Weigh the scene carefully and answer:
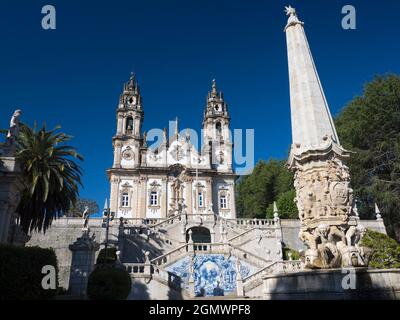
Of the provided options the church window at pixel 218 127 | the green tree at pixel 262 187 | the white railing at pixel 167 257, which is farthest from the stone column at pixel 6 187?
the green tree at pixel 262 187

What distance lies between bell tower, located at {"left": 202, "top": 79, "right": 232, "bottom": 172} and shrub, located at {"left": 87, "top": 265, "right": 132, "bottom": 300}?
99.0 feet

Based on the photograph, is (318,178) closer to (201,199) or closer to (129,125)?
(201,199)

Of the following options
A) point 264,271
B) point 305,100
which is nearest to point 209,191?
point 264,271

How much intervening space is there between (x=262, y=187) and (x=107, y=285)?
3859cm

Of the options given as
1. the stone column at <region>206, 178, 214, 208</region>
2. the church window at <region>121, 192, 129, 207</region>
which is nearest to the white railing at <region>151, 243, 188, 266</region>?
the stone column at <region>206, 178, 214, 208</region>

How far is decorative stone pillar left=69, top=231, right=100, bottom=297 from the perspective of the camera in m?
13.2

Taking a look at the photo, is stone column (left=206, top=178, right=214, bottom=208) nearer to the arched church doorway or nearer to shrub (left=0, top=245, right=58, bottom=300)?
the arched church doorway

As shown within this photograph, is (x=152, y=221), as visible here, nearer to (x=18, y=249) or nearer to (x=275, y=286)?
(x=18, y=249)

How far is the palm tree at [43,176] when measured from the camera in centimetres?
1565

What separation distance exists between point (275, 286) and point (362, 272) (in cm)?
218

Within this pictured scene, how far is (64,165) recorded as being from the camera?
57.1 ft

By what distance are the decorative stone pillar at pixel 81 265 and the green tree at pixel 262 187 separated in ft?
114

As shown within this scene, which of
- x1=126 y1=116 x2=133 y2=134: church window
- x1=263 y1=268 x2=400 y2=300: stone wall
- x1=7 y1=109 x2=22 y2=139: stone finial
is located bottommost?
x1=263 y1=268 x2=400 y2=300: stone wall
